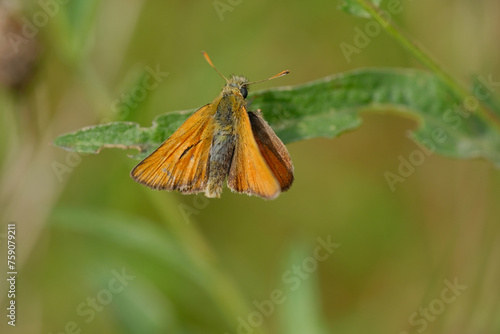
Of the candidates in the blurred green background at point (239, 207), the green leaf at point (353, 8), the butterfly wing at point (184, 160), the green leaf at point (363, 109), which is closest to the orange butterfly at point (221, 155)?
the butterfly wing at point (184, 160)

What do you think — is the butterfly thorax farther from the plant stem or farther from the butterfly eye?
the plant stem

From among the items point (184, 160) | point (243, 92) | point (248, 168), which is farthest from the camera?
point (243, 92)

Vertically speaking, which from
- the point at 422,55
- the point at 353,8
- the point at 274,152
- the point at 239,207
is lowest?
the point at 422,55

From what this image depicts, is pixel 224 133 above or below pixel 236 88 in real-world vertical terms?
below

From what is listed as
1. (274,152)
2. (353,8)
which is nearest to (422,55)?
(353,8)

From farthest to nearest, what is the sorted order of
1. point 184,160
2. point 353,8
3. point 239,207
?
point 239,207 < point 184,160 < point 353,8

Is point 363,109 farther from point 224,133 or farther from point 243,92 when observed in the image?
point 224,133

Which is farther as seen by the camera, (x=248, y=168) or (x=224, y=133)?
→ (x=224, y=133)

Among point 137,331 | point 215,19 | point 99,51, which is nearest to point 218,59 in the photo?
point 215,19
